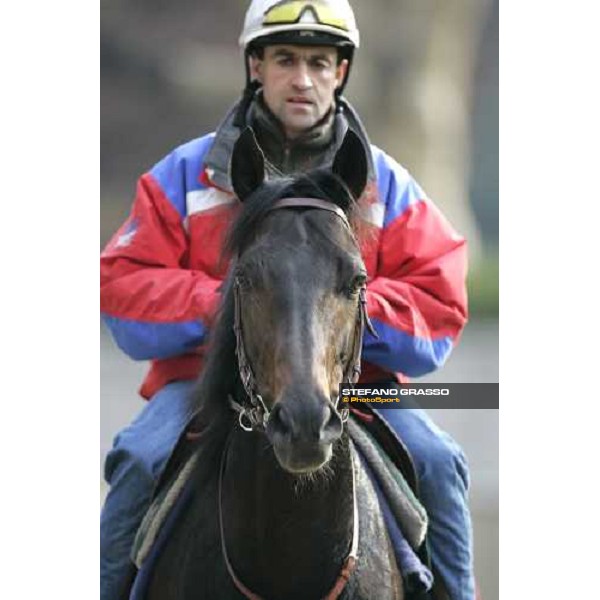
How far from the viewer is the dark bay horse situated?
2084 millimetres

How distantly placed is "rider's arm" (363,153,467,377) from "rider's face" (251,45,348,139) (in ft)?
0.88

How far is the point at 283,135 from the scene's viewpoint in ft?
10.7

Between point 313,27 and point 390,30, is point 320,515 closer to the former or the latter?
point 313,27

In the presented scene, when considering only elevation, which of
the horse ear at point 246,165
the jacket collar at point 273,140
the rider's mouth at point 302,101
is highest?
the rider's mouth at point 302,101

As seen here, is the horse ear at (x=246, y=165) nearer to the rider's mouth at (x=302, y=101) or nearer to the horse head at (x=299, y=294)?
the horse head at (x=299, y=294)

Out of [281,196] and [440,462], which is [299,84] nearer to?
[281,196]

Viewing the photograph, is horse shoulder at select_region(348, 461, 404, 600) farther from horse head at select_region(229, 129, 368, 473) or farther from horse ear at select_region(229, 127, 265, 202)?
horse ear at select_region(229, 127, 265, 202)

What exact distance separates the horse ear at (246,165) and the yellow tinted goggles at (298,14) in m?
0.89

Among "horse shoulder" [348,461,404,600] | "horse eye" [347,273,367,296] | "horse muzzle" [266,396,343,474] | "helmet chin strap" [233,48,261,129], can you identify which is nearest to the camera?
"horse muzzle" [266,396,343,474]

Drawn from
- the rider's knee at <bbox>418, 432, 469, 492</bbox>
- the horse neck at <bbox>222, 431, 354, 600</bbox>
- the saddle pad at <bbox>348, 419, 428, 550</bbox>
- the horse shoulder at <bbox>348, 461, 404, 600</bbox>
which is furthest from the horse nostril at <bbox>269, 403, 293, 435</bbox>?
the rider's knee at <bbox>418, 432, 469, 492</bbox>

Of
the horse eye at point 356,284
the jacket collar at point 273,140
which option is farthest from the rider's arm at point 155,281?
the horse eye at point 356,284

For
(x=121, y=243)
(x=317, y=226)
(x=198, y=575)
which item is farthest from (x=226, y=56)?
(x=198, y=575)

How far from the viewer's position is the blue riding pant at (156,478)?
3.05 m
